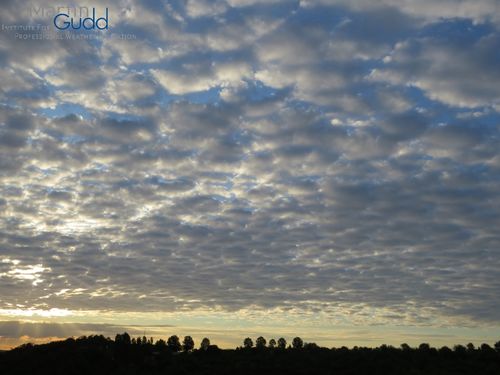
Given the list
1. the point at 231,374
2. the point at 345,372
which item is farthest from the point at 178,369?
the point at 345,372

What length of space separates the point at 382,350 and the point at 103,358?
9074 centimetres

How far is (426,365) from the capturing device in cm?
14250

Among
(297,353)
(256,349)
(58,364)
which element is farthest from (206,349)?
(58,364)

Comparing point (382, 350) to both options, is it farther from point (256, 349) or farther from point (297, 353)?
point (256, 349)

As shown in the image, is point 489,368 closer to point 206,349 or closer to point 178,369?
point 178,369

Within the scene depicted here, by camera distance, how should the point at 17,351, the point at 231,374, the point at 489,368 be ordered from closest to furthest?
1. the point at 489,368
2. the point at 231,374
3. the point at 17,351

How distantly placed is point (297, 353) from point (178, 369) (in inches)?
1737

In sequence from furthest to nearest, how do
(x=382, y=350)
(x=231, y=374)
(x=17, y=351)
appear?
(x=17, y=351), (x=382, y=350), (x=231, y=374)

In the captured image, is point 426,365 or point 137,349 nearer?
point 426,365

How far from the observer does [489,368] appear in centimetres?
14138

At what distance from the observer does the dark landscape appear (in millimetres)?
144625

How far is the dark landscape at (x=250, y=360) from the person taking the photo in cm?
14462

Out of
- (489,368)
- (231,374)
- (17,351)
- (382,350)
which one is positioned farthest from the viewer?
(17,351)

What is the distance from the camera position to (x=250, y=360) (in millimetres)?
163750
